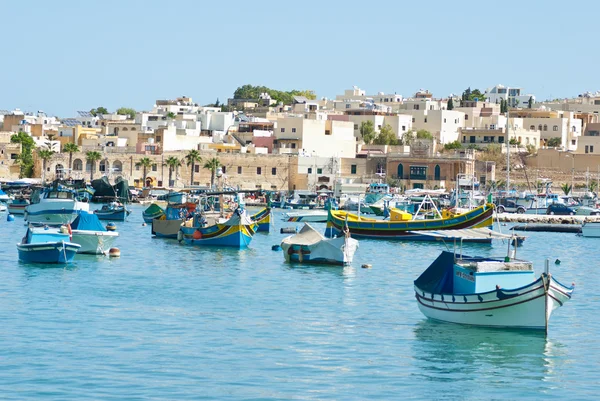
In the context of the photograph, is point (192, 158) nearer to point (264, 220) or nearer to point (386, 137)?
point (386, 137)

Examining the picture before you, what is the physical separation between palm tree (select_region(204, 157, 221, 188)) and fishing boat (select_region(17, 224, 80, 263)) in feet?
177

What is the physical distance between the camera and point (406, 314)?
92.2ft

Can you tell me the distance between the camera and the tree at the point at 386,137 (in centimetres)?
10419

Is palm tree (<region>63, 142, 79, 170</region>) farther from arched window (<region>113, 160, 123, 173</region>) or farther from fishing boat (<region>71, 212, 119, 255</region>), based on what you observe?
fishing boat (<region>71, 212, 119, 255</region>)

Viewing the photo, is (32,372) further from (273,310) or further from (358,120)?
(358,120)

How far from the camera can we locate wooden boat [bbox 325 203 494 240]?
173 feet

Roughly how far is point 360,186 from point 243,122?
18952mm

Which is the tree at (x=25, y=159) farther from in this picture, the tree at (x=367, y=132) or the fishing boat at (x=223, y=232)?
the fishing boat at (x=223, y=232)

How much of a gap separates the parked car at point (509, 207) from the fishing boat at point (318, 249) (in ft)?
139

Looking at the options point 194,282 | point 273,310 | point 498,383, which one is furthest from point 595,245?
point 498,383

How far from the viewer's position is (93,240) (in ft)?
130

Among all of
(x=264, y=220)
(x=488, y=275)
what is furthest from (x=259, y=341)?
(x=264, y=220)

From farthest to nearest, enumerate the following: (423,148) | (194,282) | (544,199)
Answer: (423,148) < (544,199) < (194,282)

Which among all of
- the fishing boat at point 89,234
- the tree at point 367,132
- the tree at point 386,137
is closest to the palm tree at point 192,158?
the tree at point 367,132
